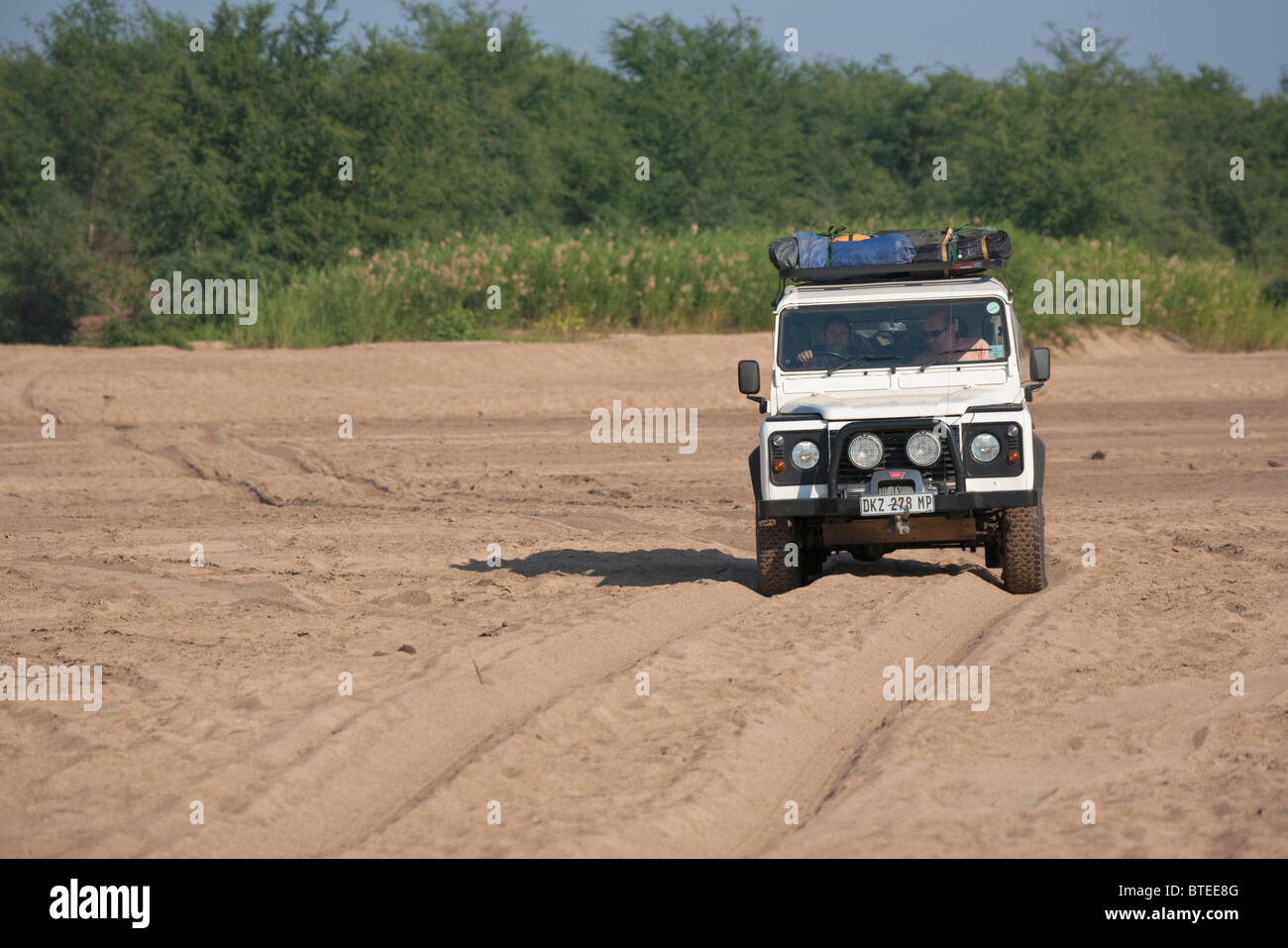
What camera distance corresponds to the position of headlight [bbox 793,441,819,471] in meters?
9.33

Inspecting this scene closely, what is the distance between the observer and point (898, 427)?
9156mm

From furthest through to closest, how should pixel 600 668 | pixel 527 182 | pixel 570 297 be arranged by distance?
1. pixel 527 182
2. pixel 570 297
3. pixel 600 668

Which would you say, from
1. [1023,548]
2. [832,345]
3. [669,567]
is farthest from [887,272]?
[669,567]

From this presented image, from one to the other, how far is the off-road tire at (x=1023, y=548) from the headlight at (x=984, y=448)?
473mm

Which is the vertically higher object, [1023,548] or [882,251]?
[882,251]

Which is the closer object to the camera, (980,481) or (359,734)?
(359,734)

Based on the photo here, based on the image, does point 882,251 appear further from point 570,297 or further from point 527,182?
point 527,182

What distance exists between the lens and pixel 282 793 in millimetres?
5793

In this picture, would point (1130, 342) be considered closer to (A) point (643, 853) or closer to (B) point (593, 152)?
(B) point (593, 152)

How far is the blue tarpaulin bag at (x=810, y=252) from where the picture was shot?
10452 mm

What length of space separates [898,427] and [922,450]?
210 mm

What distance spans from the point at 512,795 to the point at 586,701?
1262 mm
